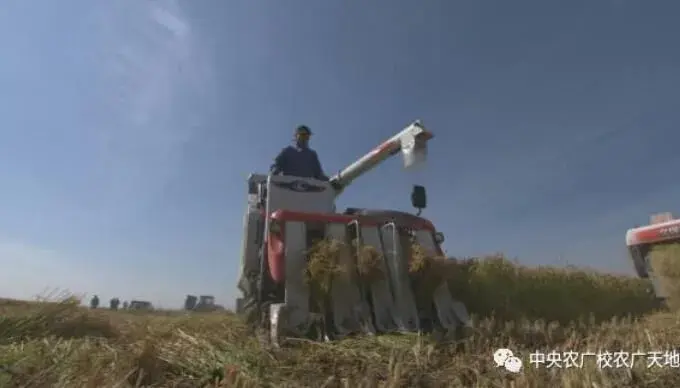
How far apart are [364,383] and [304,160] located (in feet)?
16.0

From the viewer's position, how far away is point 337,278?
4.27 m

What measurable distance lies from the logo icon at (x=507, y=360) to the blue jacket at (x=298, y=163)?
4.26m

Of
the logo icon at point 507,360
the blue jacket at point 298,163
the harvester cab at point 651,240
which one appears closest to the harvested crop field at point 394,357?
the logo icon at point 507,360

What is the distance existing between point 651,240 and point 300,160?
4.74 metres

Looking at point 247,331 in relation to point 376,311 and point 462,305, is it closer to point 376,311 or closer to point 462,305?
point 376,311

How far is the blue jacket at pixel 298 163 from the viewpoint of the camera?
22.6ft

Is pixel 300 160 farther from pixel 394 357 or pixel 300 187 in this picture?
pixel 394 357

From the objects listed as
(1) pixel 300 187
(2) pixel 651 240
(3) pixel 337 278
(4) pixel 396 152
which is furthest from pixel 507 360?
(4) pixel 396 152

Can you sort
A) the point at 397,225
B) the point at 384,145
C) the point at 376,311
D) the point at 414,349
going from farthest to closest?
the point at 384,145 → the point at 397,225 → the point at 376,311 → the point at 414,349

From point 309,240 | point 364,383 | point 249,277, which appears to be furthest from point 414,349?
point 249,277

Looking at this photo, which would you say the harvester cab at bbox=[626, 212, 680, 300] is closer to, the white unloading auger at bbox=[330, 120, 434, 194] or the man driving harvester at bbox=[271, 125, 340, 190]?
the white unloading auger at bbox=[330, 120, 434, 194]

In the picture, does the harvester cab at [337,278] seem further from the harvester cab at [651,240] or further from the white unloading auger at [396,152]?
the harvester cab at [651,240]

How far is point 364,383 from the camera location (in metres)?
2.67

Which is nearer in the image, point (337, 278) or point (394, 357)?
point (394, 357)
